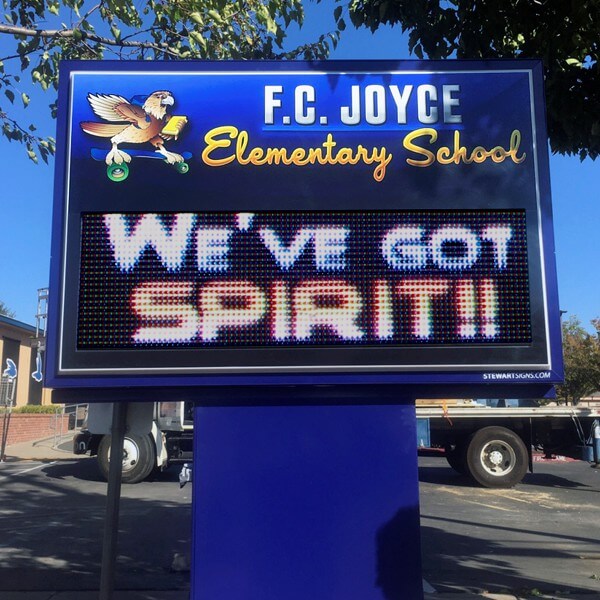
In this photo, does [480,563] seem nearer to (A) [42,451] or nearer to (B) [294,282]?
(B) [294,282]

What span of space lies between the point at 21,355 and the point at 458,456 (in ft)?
68.2

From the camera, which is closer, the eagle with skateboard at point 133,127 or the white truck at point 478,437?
the eagle with skateboard at point 133,127

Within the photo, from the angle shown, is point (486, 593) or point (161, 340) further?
point (486, 593)

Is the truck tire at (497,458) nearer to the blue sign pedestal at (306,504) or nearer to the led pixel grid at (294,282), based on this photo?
the blue sign pedestal at (306,504)

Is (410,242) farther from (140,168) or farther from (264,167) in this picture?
(140,168)

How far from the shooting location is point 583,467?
17.7 m

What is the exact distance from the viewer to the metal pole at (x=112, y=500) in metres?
4.34

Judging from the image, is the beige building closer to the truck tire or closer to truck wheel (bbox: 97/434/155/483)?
truck wheel (bbox: 97/434/155/483)

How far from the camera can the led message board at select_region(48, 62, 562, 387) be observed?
158 inches

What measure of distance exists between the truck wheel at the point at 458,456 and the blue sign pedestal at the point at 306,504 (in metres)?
9.60

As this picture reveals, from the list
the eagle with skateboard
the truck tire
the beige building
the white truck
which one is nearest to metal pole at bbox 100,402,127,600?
the eagle with skateboard

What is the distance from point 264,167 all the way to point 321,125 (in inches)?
18.2

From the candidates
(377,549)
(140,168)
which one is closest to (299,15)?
(140,168)

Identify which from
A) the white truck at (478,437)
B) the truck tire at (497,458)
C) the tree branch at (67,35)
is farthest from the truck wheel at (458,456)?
the tree branch at (67,35)
